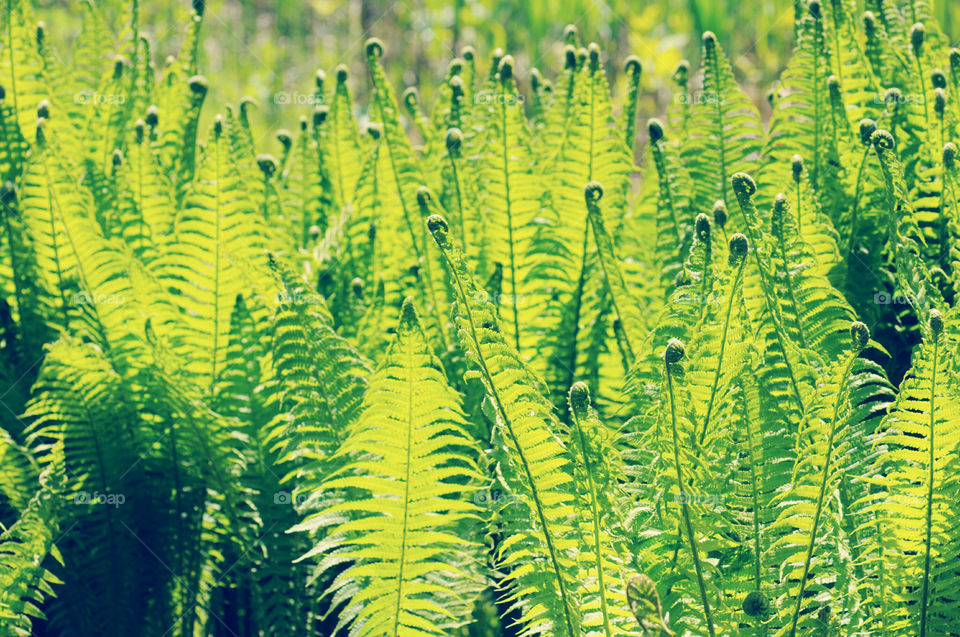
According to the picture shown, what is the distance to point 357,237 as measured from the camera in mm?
1945

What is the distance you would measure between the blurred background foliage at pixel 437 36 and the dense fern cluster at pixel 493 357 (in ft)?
15.3

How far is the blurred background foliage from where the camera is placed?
274 inches

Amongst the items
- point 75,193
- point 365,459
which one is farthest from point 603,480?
point 75,193

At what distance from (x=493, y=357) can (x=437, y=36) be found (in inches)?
277

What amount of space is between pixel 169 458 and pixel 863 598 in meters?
1.16

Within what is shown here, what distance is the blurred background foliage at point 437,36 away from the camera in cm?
695

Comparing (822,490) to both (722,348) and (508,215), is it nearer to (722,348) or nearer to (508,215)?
(722,348)

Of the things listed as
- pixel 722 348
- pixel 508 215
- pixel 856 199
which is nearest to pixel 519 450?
pixel 722 348

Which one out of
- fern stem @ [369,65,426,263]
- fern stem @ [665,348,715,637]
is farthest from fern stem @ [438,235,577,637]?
fern stem @ [369,65,426,263]

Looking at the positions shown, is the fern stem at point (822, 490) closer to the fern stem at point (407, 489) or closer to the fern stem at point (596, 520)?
the fern stem at point (596, 520)

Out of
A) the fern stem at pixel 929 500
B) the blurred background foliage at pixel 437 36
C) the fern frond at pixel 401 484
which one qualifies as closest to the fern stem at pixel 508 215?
the fern frond at pixel 401 484

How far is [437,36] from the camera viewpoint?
25.5 feet

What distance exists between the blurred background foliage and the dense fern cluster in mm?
4648

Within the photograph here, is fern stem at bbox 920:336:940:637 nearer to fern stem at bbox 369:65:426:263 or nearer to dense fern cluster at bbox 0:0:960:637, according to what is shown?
dense fern cluster at bbox 0:0:960:637
